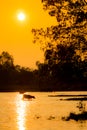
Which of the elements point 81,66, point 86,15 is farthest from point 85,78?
point 86,15

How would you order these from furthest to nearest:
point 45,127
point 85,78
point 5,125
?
1. point 85,78
2. point 5,125
3. point 45,127

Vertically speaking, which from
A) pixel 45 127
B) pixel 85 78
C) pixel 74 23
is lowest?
pixel 45 127

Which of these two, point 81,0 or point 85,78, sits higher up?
point 81,0

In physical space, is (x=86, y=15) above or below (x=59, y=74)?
above

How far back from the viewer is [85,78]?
66062 millimetres

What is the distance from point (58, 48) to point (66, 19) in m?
2.62

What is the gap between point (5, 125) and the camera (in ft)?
199

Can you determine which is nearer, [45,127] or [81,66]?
[45,127]

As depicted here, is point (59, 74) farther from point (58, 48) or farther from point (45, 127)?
point (45, 127)

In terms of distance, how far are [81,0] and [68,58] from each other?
17.6ft

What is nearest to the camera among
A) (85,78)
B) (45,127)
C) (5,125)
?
(45,127)

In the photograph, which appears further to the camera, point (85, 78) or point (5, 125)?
point (85, 78)

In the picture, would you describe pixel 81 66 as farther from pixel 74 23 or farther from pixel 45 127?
pixel 45 127

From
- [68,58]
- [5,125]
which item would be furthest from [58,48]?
[5,125]
